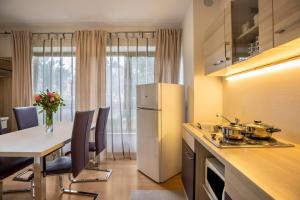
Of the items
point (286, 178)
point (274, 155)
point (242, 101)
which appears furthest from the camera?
point (242, 101)

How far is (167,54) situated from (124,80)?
96 centimetres

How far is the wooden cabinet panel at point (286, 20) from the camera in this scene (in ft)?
3.34

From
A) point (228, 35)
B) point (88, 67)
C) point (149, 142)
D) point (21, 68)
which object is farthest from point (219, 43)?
point (21, 68)

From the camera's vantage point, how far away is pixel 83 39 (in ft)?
13.2

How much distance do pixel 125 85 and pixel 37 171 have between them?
2.49 metres

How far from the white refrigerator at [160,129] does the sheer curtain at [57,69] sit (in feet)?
5.19

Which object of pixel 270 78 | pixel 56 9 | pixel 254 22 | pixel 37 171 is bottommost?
pixel 37 171

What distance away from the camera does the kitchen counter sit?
81cm

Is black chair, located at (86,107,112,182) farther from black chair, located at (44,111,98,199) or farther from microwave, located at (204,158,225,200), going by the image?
microwave, located at (204,158,225,200)

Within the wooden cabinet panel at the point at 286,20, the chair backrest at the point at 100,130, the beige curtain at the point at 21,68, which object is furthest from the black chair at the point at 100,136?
the wooden cabinet panel at the point at 286,20

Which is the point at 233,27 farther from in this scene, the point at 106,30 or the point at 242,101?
the point at 106,30

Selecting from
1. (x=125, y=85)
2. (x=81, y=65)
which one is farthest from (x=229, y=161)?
(x=81, y=65)

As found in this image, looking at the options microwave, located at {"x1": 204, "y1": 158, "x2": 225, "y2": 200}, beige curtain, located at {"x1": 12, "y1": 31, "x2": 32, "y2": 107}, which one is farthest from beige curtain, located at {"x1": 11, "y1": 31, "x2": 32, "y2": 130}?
microwave, located at {"x1": 204, "y1": 158, "x2": 225, "y2": 200}

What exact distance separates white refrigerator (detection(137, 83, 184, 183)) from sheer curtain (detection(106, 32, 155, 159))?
0.73 metres
